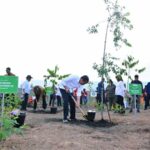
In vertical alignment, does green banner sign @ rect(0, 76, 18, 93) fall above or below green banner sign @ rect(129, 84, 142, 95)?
below

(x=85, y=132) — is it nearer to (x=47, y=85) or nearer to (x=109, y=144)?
(x=109, y=144)

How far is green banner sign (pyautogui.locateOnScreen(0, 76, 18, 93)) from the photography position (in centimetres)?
981

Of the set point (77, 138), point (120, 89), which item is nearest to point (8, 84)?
point (77, 138)

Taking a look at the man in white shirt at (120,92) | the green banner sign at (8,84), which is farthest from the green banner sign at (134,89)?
the green banner sign at (8,84)

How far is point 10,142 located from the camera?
9.44 m

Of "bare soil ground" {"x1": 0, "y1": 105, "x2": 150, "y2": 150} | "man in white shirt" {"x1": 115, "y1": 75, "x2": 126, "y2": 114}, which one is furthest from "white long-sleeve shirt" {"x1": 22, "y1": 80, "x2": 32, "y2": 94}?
"bare soil ground" {"x1": 0, "y1": 105, "x2": 150, "y2": 150}

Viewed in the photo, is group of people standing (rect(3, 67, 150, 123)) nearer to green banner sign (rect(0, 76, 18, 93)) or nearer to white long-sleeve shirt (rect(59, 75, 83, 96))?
white long-sleeve shirt (rect(59, 75, 83, 96))

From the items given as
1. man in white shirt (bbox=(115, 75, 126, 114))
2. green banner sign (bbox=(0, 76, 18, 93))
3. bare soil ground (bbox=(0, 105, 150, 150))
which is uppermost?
man in white shirt (bbox=(115, 75, 126, 114))

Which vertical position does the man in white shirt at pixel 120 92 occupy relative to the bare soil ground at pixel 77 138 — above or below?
above

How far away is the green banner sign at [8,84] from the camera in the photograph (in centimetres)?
981

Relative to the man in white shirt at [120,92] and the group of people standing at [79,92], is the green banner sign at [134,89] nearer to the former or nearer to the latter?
the group of people standing at [79,92]

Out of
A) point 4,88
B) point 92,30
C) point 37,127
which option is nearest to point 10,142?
point 4,88

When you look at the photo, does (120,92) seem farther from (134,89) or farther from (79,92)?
(79,92)

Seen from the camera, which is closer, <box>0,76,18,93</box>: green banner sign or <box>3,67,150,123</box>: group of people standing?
<box>0,76,18,93</box>: green banner sign
